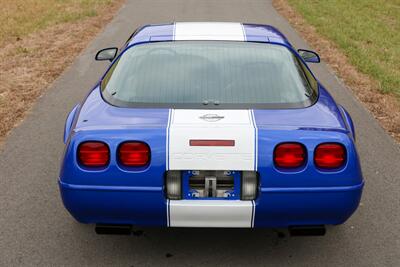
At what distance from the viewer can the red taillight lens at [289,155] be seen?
2.85m

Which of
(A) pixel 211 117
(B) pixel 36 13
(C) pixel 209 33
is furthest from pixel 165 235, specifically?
(B) pixel 36 13

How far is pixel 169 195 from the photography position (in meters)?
2.89

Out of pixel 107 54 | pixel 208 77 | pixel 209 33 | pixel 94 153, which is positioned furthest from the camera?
pixel 107 54

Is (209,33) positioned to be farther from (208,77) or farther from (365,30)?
(365,30)

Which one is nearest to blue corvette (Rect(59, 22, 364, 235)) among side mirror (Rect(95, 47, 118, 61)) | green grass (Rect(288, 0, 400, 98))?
side mirror (Rect(95, 47, 118, 61))

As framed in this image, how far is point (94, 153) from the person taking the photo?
289 centimetres

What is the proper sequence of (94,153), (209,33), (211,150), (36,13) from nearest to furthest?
1. (211,150)
2. (94,153)
3. (209,33)
4. (36,13)

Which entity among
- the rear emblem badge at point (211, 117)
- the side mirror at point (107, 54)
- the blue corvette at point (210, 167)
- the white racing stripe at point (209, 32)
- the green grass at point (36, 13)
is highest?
the white racing stripe at point (209, 32)

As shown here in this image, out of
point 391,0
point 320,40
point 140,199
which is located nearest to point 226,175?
point 140,199

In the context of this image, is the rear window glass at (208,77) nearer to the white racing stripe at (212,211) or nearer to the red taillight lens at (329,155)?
the red taillight lens at (329,155)

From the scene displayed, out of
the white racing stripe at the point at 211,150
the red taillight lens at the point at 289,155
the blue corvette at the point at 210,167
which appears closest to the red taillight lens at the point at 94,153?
the blue corvette at the point at 210,167

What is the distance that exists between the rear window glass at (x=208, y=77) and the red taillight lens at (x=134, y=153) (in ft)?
1.41

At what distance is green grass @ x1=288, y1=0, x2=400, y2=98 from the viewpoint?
28.0 ft

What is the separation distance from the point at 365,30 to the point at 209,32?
9372 millimetres
